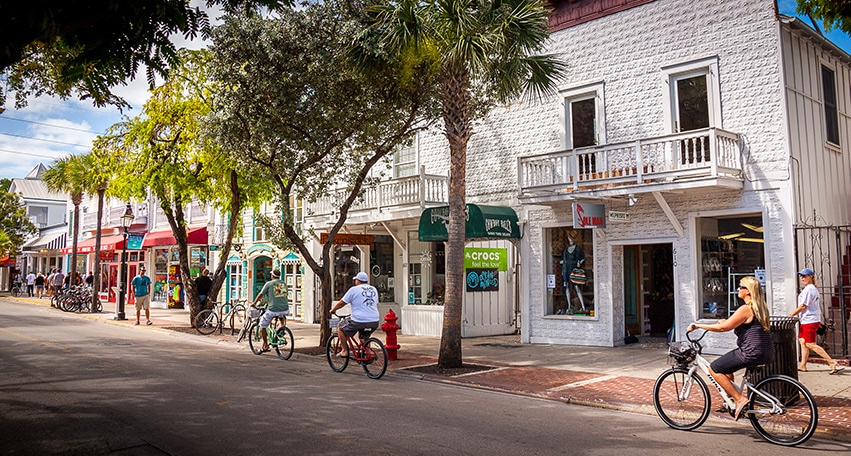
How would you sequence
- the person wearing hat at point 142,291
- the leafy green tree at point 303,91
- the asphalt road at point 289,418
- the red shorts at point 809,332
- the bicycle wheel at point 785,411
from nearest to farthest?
the asphalt road at point 289,418 → the bicycle wheel at point 785,411 → the red shorts at point 809,332 → the leafy green tree at point 303,91 → the person wearing hat at point 142,291

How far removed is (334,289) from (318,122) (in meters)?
9.33

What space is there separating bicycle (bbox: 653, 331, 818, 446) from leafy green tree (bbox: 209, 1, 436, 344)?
7817 millimetres

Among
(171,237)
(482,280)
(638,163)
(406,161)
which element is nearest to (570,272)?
(482,280)

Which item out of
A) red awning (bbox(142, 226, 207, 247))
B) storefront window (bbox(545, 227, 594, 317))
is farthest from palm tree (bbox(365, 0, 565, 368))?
red awning (bbox(142, 226, 207, 247))

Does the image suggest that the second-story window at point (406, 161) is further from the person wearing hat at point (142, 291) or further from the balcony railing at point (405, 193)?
the person wearing hat at point (142, 291)

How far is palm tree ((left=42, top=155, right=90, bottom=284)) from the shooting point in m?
29.2

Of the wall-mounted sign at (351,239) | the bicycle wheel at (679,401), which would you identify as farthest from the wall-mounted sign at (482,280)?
the bicycle wheel at (679,401)

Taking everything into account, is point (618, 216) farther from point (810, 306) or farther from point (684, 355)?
point (684, 355)

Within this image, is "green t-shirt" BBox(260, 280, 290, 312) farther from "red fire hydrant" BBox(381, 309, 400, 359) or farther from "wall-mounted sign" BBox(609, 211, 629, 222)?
"wall-mounted sign" BBox(609, 211, 629, 222)

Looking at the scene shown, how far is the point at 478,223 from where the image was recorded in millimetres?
15234

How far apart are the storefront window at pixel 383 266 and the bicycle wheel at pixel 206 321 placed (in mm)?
5246

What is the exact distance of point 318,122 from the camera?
14.0m

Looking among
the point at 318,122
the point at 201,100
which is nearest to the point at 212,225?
the point at 201,100

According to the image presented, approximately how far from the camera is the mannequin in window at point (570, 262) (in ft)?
51.7
